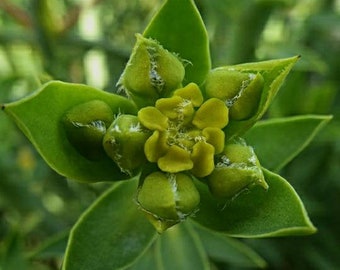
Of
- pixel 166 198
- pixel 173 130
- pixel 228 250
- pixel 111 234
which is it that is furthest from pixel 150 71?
pixel 228 250

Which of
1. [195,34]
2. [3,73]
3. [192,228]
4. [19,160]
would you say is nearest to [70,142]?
[195,34]

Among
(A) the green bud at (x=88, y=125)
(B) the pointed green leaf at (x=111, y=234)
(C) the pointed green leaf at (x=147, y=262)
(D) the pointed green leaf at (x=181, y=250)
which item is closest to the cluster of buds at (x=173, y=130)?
(A) the green bud at (x=88, y=125)

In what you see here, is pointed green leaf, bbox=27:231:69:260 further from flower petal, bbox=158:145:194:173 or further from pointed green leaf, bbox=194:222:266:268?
flower petal, bbox=158:145:194:173

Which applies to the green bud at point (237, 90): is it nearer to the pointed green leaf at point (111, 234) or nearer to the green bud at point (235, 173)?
the green bud at point (235, 173)

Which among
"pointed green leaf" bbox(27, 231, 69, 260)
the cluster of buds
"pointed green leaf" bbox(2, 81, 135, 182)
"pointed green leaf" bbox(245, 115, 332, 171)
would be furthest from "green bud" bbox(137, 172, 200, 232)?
"pointed green leaf" bbox(27, 231, 69, 260)

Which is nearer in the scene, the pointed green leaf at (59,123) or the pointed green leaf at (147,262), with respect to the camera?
the pointed green leaf at (59,123)

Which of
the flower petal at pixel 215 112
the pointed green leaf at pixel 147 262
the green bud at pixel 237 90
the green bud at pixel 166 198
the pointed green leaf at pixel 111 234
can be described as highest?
the green bud at pixel 237 90

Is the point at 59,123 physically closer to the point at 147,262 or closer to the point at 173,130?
the point at 173,130
